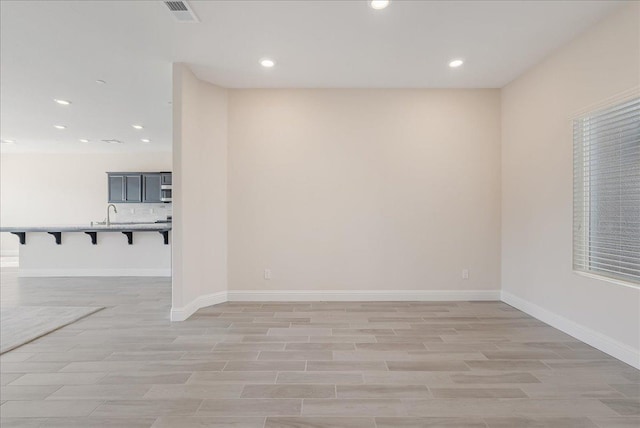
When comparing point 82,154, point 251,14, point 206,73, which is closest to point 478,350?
point 251,14

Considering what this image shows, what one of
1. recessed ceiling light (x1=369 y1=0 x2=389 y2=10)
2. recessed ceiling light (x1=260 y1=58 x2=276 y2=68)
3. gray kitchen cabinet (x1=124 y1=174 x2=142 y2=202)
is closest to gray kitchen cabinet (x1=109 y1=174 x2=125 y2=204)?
gray kitchen cabinet (x1=124 y1=174 x2=142 y2=202)

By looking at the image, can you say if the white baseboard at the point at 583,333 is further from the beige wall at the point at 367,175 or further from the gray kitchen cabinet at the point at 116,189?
A: the gray kitchen cabinet at the point at 116,189

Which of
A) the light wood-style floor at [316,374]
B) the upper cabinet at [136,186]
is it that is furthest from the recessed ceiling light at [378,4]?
the upper cabinet at [136,186]

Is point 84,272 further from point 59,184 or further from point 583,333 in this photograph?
point 583,333

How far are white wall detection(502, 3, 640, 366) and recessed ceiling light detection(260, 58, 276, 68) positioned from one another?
2.92m

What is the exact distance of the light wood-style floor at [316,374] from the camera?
6.24 feet

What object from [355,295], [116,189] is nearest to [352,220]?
[355,295]

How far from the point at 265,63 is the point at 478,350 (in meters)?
3.51

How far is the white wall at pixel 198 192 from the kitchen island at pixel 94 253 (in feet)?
7.57

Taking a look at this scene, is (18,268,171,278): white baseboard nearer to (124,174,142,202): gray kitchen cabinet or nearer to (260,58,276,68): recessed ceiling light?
(124,174,142,202): gray kitchen cabinet

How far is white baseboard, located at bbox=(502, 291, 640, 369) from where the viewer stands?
8.29 feet

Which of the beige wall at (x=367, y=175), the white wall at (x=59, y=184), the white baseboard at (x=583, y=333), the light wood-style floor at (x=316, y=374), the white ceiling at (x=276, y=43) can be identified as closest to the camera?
the light wood-style floor at (x=316, y=374)

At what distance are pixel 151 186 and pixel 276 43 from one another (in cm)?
647

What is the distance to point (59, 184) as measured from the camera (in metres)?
8.65
